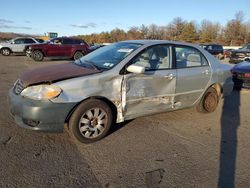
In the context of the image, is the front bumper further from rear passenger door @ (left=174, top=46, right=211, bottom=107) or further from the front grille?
rear passenger door @ (left=174, top=46, right=211, bottom=107)

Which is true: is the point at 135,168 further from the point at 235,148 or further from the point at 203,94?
the point at 203,94

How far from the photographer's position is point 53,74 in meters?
4.09

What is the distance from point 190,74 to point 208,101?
96 centimetres

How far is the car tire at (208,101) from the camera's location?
18.8 feet

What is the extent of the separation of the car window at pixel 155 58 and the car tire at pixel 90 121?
3.26 ft

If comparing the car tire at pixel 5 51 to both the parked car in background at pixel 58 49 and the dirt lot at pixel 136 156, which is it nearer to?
the parked car in background at pixel 58 49

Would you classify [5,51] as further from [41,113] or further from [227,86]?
[41,113]

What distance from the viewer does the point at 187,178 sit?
3.23 meters

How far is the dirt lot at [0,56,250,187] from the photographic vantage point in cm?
313

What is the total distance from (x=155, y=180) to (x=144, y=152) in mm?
739

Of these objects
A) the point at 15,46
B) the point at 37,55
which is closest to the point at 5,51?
the point at 15,46

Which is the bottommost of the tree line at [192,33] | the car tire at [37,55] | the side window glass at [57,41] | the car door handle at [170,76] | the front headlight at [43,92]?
the front headlight at [43,92]

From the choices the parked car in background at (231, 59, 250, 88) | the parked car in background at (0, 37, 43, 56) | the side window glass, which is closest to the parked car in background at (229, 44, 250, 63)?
the parked car in background at (231, 59, 250, 88)

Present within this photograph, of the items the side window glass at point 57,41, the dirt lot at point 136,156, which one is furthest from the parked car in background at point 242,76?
the side window glass at point 57,41
